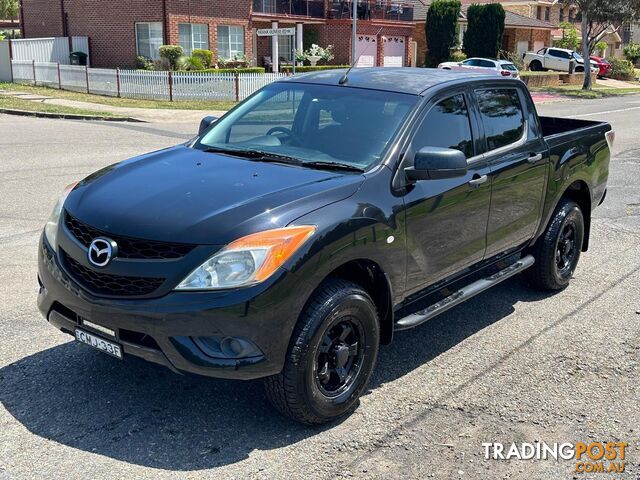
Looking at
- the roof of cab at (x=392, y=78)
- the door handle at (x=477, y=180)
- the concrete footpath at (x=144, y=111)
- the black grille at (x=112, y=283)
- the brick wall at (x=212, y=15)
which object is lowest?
the concrete footpath at (x=144, y=111)

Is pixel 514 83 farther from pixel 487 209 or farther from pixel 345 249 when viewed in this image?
pixel 345 249

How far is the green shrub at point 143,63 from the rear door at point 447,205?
2727cm

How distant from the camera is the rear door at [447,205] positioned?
4363 millimetres

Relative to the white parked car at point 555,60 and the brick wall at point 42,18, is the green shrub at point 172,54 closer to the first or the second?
the brick wall at point 42,18

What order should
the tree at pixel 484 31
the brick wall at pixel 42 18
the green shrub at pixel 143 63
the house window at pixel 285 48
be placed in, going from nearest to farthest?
1. the green shrub at pixel 143 63
2. the brick wall at pixel 42 18
3. the house window at pixel 285 48
4. the tree at pixel 484 31

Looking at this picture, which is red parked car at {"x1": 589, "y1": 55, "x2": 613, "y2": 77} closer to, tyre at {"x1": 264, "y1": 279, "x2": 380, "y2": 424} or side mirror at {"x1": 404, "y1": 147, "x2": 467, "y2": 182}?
side mirror at {"x1": 404, "y1": 147, "x2": 467, "y2": 182}

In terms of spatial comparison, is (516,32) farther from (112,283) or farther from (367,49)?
(112,283)

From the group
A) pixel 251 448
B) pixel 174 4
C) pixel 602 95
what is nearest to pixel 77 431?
pixel 251 448

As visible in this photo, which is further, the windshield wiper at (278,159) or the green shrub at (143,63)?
the green shrub at (143,63)

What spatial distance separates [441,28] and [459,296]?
40.6 meters

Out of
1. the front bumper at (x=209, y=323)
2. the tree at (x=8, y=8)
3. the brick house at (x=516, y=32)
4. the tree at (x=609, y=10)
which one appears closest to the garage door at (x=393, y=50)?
the brick house at (x=516, y=32)

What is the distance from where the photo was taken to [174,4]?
30094mm

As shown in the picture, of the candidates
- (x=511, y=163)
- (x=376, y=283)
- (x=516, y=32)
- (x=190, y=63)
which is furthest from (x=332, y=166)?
(x=516, y=32)

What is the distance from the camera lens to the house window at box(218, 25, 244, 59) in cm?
3294
